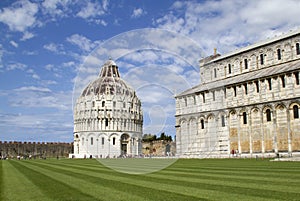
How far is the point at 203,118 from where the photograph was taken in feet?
182

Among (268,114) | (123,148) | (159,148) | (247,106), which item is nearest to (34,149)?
(123,148)

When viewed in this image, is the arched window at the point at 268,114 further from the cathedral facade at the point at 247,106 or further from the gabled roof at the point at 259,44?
the gabled roof at the point at 259,44

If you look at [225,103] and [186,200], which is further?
[225,103]

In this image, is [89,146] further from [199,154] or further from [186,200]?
[186,200]

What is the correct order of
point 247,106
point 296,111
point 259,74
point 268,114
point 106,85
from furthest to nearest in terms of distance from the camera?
1. point 106,85
2. point 259,74
3. point 247,106
4. point 268,114
5. point 296,111

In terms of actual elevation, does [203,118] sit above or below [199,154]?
above

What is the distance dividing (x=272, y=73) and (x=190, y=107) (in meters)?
17.1

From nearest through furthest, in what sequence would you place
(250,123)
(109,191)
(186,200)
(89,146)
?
(186,200)
(109,191)
(250,123)
(89,146)

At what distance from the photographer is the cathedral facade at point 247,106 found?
43000mm

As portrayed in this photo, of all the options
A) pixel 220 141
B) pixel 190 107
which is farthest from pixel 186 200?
pixel 190 107

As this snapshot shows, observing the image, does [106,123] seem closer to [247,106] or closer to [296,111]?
[247,106]

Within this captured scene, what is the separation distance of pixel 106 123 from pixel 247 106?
6907cm

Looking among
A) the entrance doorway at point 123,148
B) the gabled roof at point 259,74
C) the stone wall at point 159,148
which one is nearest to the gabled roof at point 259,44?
the gabled roof at point 259,74

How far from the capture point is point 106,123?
11038cm
